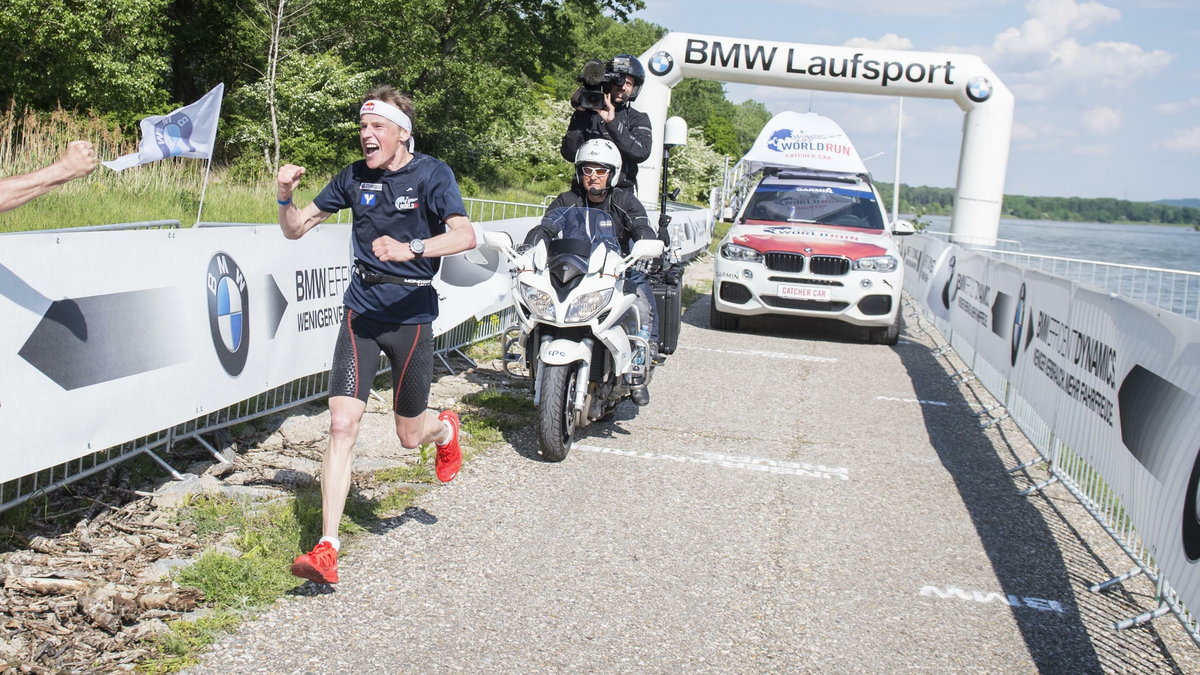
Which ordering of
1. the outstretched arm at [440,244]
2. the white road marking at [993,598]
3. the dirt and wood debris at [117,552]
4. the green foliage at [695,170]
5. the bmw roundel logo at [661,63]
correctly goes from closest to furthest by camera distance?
the dirt and wood debris at [117,552] < the outstretched arm at [440,244] < the white road marking at [993,598] < the bmw roundel logo at [661,63] < the green foliage at [695,170]

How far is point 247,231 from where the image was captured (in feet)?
20.6

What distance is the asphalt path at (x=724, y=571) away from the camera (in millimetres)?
4184

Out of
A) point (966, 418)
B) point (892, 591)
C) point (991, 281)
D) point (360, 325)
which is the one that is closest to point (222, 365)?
point (360, 325)

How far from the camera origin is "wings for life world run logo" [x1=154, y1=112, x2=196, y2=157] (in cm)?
964

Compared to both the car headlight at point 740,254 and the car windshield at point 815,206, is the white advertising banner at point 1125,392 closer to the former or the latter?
the car headlight at point 740,254

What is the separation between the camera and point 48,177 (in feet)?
12.7

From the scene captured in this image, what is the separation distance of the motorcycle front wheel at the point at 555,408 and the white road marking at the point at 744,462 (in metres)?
0.56

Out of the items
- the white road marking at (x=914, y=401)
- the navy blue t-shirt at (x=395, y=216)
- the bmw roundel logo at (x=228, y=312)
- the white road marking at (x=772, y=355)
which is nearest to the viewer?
the navy blue t-shirt at (x=395, y=216)

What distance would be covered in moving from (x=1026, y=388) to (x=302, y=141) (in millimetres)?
28342

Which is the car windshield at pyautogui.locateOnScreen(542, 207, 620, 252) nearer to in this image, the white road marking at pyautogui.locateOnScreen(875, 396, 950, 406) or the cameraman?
the cameraman

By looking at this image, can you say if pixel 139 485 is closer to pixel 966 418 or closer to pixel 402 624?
pixel 402 624

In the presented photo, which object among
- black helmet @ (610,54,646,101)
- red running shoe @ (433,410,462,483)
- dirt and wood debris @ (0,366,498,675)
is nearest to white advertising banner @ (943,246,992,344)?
black helmet @ (610,54,646,101)

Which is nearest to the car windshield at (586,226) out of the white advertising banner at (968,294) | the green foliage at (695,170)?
the white advertising banner at (968,294)

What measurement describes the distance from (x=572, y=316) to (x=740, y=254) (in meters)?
7.07
